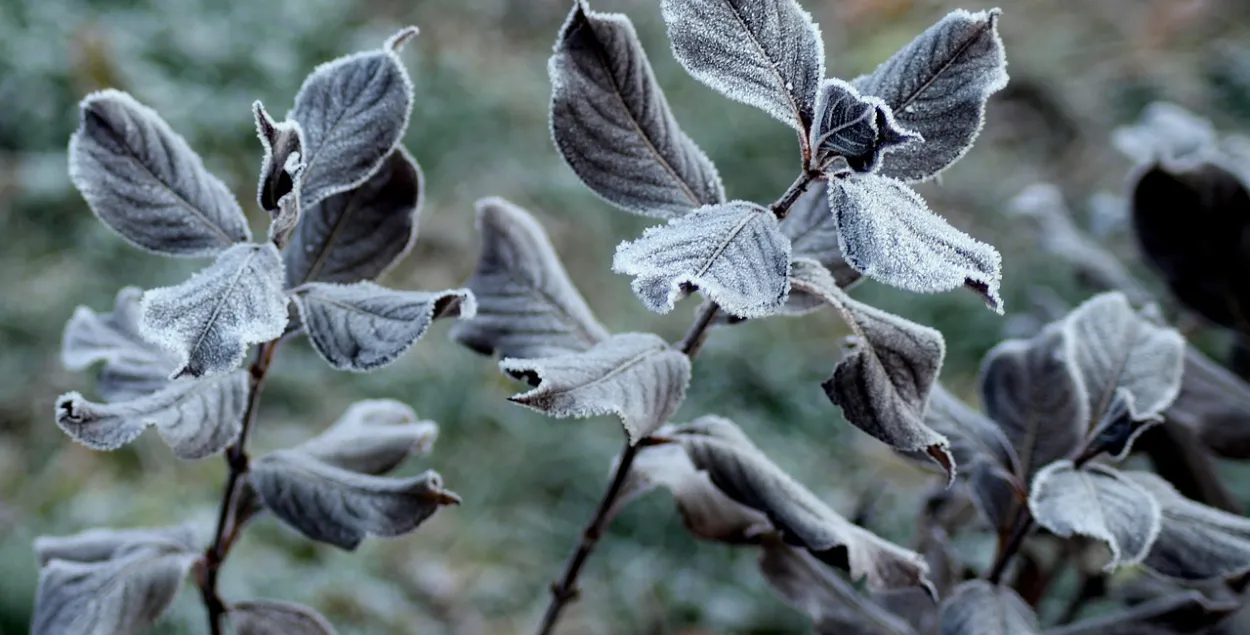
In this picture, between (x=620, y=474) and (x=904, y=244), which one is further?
(x=620, y=474)

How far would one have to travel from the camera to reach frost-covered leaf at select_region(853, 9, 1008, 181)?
0.62 m

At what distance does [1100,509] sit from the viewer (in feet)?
2.45

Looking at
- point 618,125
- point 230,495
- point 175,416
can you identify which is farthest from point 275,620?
point 618,125

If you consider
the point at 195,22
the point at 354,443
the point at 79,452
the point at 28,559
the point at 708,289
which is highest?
the point at 708,289

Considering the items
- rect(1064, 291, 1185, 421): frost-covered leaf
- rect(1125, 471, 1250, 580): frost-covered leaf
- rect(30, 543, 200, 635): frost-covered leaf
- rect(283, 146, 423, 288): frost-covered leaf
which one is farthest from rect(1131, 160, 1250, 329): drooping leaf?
rect(30, 543, 200, 635): frost-covered leaf

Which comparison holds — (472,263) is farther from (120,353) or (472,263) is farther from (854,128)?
(854,128)

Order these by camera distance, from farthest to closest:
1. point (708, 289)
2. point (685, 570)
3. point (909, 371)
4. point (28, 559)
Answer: point (685, 570)
point (28, 559)
point (909, 371)
point (708, 289)

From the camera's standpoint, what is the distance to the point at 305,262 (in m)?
0.79

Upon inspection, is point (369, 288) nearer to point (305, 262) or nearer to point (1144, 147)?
point (305, 262)

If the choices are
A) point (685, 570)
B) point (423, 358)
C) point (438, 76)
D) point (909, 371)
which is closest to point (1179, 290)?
point (909, 371)

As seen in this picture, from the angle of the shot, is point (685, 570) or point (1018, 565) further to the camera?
point (685, 570)

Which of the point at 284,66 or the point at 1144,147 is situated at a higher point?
the point at 1144,147

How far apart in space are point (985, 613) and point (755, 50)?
46 centimetres

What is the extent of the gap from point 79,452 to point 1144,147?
1.71 m
